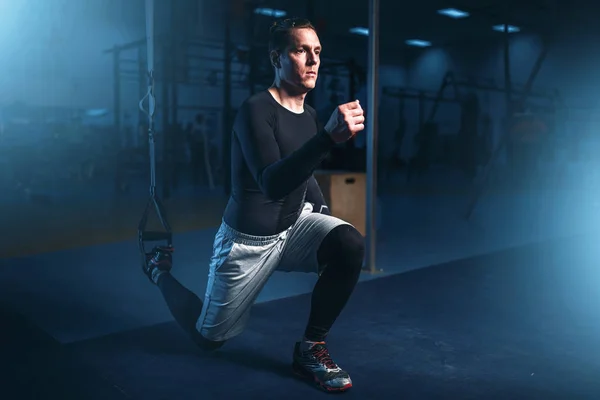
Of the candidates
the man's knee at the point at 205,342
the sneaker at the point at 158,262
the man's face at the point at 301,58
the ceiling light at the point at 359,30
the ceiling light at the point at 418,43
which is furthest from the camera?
the ceiling light at the point at 418,43

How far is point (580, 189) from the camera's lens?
8461mm

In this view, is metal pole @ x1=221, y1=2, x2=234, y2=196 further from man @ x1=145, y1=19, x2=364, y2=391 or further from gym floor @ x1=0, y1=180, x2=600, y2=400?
man @ x1=145, y1=19, x2=364, y2=391

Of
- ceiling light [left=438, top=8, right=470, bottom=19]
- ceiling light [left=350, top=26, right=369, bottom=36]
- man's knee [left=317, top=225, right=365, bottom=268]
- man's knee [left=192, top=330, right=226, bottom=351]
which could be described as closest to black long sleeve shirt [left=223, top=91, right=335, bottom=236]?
man's knee [left=317, top=225, right=365, bottom=268]

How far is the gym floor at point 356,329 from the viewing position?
1844 millimetres

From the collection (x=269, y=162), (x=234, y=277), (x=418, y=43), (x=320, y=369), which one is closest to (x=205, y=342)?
(x=234, y=277)

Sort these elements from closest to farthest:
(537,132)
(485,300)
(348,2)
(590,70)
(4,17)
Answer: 1. (485,300)
2. (537,132)
3. (4,17)
4. (348,2)
5. (590,70)

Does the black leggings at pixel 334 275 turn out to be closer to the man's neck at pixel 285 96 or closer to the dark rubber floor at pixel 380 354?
the dark rubber floor at pixel 380 354

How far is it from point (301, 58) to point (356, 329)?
1.16 meters

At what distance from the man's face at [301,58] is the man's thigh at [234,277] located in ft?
1.58

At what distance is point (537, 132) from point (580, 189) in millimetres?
2301

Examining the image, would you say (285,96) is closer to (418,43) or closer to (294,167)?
(294,167)

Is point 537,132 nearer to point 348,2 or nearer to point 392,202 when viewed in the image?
point 392,202

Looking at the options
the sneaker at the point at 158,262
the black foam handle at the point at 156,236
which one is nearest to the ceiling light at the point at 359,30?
the black foam handle at the point at 156,236

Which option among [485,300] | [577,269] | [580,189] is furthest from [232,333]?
[580,189]
